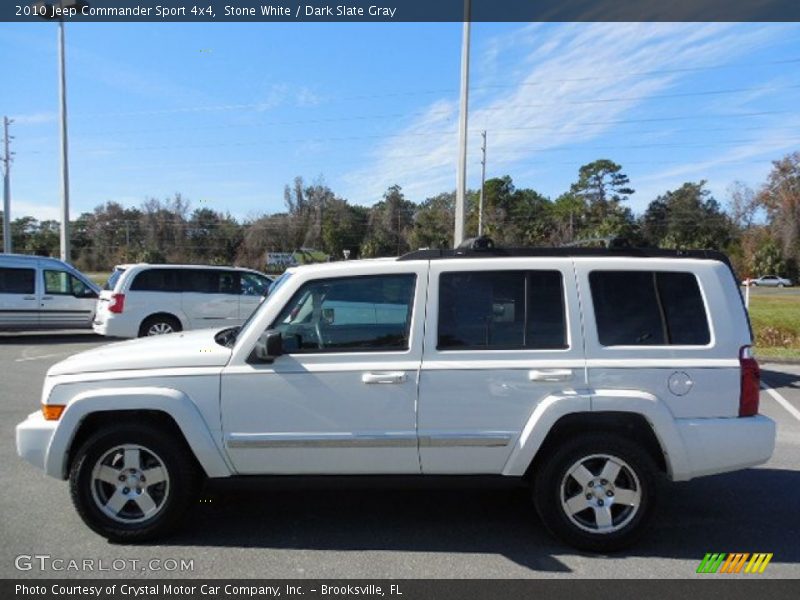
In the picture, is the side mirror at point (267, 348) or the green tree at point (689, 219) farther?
→ the green tree at point (689, 219)

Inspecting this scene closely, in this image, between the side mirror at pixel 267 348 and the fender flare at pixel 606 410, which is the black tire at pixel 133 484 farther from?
the fender flare at pixel 606 410

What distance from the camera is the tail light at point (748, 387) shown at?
3654 millimetres

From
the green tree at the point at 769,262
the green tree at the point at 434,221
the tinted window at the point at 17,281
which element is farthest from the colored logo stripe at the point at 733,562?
the green tree at the point at 769,262

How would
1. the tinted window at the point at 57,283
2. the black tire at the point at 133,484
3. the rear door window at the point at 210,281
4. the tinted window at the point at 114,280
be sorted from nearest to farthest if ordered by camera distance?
the black tire at the point at 133,484 → the tinted window at the point at 114,280 → the rear door window at the point at 210,281 → the tinted window at the point at 57,283

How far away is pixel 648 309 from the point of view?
12.5 ft

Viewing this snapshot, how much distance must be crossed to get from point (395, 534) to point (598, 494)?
1304mm

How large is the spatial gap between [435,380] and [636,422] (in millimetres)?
1264

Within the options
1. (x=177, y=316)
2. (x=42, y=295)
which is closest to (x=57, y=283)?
(x=42, y=295)

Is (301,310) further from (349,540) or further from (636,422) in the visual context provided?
(636,422)

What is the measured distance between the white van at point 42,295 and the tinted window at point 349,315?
13.1m

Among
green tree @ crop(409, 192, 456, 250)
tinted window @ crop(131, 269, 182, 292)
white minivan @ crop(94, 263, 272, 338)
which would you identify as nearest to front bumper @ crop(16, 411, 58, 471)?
white minivan @ crop(94, 263, 272, 338)

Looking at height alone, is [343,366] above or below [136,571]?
above

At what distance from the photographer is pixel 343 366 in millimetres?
3701
